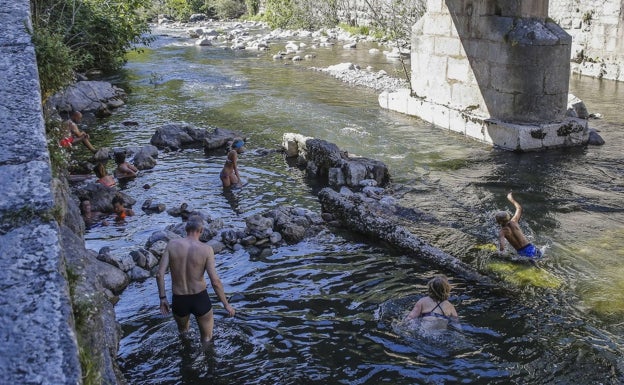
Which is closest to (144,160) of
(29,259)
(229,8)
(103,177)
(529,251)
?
(103,177)

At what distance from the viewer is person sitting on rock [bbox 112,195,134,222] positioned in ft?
34.5

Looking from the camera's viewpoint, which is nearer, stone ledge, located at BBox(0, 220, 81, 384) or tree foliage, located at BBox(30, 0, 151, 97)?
stone ledge, located at BBox(0, 220, 81, 384)

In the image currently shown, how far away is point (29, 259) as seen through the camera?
10.5 feet

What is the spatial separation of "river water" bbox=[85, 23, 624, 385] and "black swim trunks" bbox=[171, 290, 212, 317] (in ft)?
1.25

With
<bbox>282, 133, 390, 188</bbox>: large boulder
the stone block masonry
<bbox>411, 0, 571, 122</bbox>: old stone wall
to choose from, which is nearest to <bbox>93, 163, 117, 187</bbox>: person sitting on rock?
<bbox>282, 133, 390, 188</bbox>: large boulder

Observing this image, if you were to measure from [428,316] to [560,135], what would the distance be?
835 cm

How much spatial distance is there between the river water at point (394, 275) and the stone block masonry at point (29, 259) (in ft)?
9.05

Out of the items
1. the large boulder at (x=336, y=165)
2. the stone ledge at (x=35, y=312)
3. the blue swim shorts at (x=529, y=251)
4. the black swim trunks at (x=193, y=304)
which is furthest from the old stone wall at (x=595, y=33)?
the stone ledge at (x=35, y=312)

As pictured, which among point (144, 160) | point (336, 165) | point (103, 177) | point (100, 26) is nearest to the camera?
point (103, 177)

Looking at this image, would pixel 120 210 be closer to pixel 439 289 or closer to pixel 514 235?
pixel 439 289

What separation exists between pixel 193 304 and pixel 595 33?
1833 cm

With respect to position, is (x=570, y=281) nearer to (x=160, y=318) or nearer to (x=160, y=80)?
(x=160, y=318)

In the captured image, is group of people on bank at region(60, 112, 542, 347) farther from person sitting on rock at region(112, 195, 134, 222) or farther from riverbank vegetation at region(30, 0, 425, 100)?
person sitting on rock at region(112, 195, 134, 222)

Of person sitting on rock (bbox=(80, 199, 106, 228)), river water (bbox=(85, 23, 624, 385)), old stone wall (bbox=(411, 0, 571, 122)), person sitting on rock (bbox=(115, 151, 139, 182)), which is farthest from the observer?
old stone wall (bbox=(411, 0, 571, 122))
